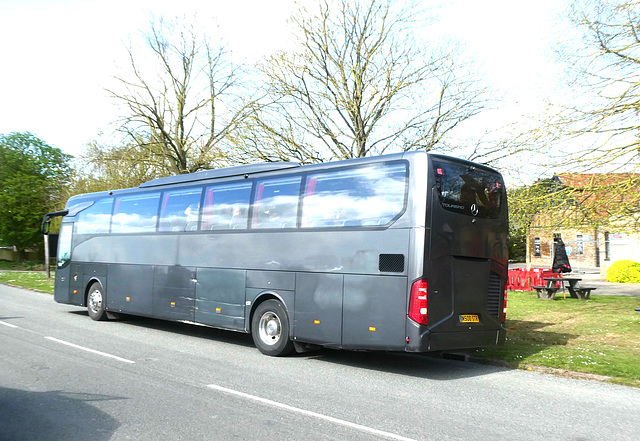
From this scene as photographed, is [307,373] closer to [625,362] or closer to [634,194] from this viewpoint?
[625,362]

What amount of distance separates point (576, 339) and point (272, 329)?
6.23 m

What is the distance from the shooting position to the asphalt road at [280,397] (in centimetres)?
576

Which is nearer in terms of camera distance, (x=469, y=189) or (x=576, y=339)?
(x=469, y=189)

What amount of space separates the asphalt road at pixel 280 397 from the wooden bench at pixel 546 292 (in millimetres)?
13447

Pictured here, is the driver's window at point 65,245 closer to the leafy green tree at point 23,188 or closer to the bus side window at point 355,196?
the bus side window at point 355,196

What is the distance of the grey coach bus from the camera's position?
881 cm

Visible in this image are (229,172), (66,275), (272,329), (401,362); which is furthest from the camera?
(66,275)

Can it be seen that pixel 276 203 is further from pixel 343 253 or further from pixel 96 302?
pixel 96 302

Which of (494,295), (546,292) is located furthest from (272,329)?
(546,292)

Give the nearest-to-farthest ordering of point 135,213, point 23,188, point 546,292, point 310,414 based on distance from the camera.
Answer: point 310,414 < point 135,213 < point 546,292 < point 23,188

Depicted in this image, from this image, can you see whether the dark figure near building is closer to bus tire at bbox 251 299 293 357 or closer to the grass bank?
the grass bank

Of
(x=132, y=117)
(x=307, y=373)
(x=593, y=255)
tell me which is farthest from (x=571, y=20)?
(x=593, y=255)

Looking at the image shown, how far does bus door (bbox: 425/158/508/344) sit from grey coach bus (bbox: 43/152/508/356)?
0.9 inches

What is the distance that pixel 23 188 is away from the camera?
5719 centimetres
